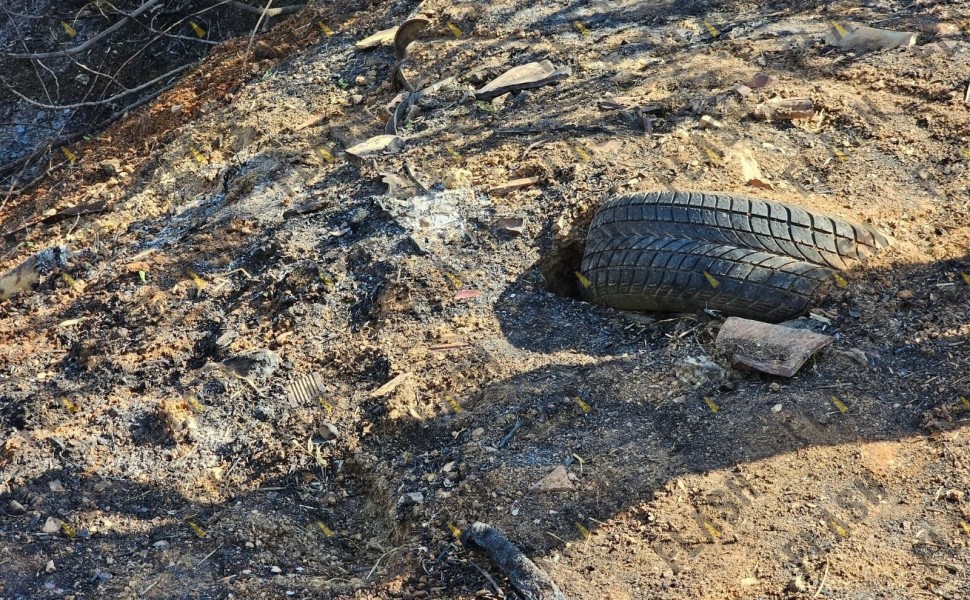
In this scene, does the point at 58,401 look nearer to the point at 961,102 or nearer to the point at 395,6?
the point at 395,6

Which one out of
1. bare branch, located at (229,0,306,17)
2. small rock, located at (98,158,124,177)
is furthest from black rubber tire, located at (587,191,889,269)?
bare branch, located at (229,0,306,17)

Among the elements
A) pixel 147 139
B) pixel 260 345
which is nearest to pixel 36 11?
pixel 147 139

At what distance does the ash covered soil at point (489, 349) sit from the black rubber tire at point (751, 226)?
168mm

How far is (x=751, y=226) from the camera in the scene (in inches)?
165

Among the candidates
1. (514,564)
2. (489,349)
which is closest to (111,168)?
(489,349)

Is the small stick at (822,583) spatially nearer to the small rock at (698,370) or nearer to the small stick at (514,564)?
the small stick at (514,564)

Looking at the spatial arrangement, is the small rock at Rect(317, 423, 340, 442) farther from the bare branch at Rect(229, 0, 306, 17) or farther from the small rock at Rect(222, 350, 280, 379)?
the bare branch at Rect(229, 0, 306, 17)

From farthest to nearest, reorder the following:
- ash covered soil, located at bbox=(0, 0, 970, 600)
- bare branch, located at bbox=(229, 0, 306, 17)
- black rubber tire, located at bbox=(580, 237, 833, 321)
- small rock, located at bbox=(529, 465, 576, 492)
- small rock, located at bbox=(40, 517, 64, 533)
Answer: bare branch, located at bbox=(229, 0, 306, 17)
black rubber tire, located at bbox=(580, 237, 833, 321)
small rock, located at bbox=(40, 517, 64, 533)
small rock, located at bbox=(529, 465, 576, 492)
ash covered soil, located at bbox=(0, 0, 970, 600)

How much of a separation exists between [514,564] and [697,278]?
1763 millimetres

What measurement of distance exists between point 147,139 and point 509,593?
216 inches

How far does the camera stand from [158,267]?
545 centimetres

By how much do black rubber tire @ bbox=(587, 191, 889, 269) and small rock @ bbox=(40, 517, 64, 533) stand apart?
116 inches

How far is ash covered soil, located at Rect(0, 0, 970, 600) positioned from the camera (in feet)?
10.6

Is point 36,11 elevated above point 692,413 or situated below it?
above
